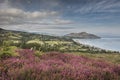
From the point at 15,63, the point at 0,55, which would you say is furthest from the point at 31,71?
the point at 0,55

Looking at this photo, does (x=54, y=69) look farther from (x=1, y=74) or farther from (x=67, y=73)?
(x=1, y=74)

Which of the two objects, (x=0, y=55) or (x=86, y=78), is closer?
(x=86, y=78)

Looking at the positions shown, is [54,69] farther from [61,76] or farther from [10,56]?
[10,56]

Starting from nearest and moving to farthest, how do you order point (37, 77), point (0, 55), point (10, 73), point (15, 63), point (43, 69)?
point (37, 77), point (10, 73), point (43, 69), point (15, 63), point (0, 55)

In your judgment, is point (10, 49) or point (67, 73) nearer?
point (67, 73)

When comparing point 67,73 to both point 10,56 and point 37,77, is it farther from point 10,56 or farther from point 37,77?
point 10,56

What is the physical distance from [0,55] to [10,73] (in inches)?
151

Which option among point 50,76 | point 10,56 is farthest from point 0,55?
point 50,76

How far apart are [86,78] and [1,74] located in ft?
8.93

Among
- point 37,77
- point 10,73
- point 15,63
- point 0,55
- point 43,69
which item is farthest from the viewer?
point 0,55

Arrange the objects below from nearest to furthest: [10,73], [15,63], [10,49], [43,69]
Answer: [10,73], [43,69], [15,63], [10,49]

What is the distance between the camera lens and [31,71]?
6656 mm

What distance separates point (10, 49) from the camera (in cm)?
1071

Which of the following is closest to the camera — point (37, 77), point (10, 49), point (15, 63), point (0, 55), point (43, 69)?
point (37, 77)
